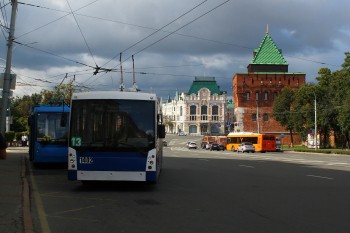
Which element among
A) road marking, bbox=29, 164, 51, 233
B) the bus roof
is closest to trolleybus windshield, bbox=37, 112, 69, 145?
road marking, bbox=29, 164, 51, 233

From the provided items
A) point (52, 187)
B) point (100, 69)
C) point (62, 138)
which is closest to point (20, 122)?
point (100, 69)

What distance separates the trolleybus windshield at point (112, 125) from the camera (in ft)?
43.4

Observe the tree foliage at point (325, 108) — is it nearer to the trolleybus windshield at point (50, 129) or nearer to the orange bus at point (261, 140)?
the orange bus at point (261, 140)

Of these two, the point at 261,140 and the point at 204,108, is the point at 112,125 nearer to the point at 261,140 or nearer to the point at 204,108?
the point at 261,140

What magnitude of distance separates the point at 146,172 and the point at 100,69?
14.5 meters

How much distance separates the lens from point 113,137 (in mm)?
13289

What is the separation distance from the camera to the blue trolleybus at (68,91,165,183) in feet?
43.1

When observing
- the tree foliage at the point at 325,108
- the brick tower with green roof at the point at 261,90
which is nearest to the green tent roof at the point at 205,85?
the brick tower with green roof at the point at 261,90

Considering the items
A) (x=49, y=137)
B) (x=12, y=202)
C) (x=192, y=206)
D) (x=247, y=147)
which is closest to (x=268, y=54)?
(x=247, y=147)

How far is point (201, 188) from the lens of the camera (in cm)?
1459

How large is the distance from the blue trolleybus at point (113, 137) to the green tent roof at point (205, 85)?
6087 inches

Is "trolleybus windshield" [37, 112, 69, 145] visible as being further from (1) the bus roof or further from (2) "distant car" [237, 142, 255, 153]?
(2) "distant car" [237, 142, 255, 153]

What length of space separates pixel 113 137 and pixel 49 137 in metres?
8.80

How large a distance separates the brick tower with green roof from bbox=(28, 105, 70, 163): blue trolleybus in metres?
81.7
